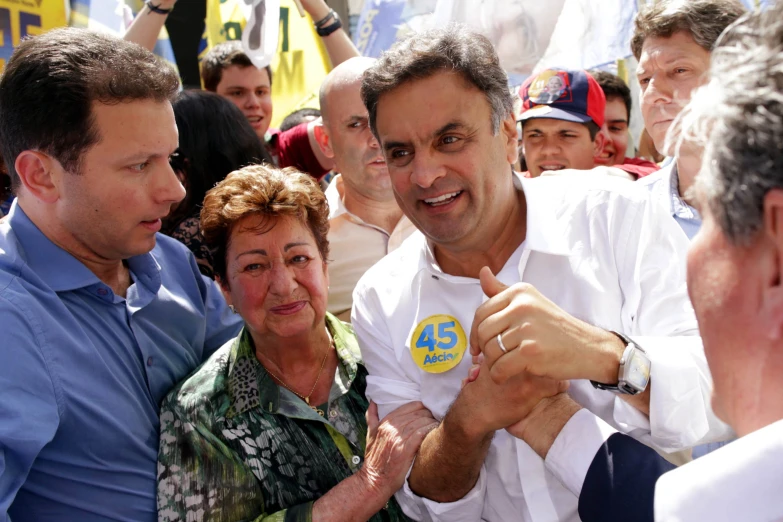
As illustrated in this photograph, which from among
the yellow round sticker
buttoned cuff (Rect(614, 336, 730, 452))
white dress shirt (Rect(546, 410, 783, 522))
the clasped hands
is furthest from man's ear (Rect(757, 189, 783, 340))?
the yellow round sticker

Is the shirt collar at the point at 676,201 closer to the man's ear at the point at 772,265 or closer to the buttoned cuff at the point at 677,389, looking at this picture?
the buttoned cuff at the point at 677,389

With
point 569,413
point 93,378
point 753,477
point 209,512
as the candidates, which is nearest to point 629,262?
point 569,413

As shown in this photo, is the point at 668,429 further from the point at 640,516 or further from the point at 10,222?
the point at 10,222

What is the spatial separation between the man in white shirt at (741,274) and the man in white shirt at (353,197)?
2.49 metres

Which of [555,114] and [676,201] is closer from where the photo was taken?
[676,201]

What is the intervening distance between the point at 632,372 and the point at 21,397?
1.62m

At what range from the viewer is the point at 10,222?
8.37 ft

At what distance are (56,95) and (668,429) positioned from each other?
2035 mm

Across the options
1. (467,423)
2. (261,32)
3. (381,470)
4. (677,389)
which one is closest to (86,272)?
(381,470)

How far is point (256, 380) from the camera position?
2.69 meters

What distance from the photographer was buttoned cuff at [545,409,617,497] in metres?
1.97

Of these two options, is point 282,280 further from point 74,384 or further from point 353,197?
point 353,197

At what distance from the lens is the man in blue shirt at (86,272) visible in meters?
2.27

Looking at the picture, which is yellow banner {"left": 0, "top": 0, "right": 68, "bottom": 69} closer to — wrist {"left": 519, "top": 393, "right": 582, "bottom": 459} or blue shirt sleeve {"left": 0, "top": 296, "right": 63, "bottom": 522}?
blue shirt sleeve {"left": 0, "top": 296, "right": 63, "bottom": 522}
